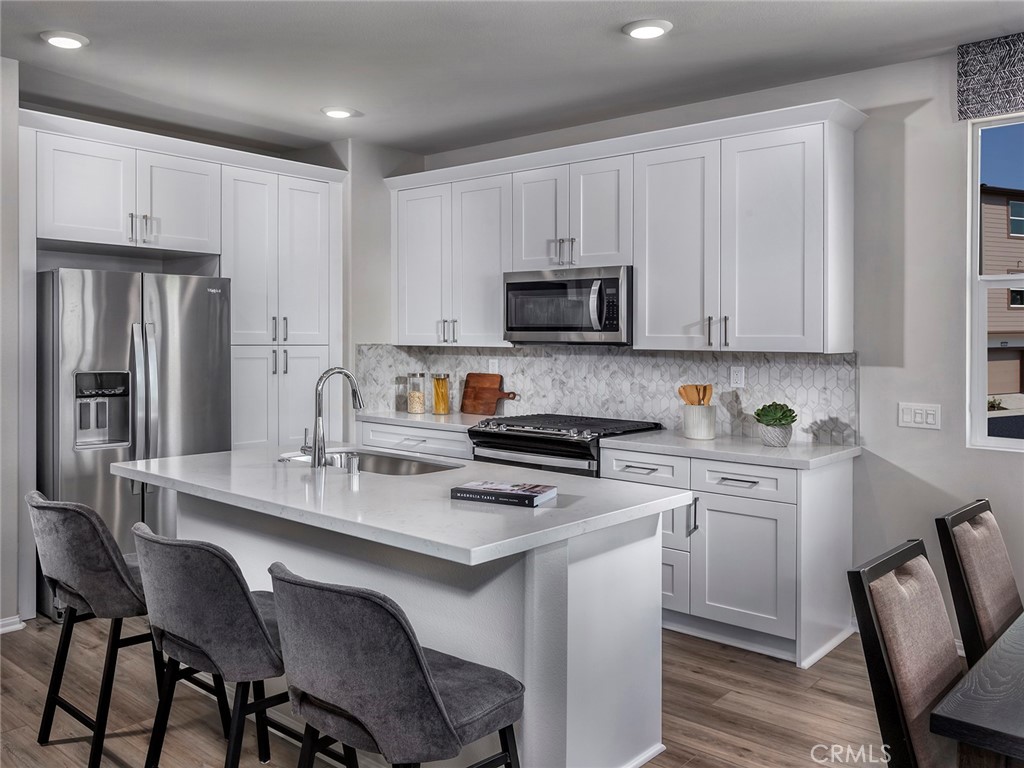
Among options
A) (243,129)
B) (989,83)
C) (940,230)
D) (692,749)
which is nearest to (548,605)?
(692,749)

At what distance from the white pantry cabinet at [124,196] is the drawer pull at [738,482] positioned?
2.98 m

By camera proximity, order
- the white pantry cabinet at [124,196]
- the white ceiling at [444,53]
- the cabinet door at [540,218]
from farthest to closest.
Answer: the cabinet door at [540,218] → the white pantry cabinet at [124,196] → the white ceiling at [444,53]

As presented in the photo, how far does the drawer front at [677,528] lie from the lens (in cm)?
371

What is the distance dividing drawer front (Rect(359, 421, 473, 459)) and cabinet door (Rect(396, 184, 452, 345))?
59 cm

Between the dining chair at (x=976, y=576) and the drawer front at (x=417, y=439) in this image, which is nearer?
the dining chair at (x=976, y=576)

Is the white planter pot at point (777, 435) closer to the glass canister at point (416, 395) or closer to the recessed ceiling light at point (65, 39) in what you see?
the glass canister at point (416, 395)

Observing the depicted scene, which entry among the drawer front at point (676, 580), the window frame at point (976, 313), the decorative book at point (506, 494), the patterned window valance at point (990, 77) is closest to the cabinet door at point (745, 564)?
the drawer front at point (676, 580)

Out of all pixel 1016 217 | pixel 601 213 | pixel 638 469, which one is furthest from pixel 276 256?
pixel 1016 217

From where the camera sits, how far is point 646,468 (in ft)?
12.5

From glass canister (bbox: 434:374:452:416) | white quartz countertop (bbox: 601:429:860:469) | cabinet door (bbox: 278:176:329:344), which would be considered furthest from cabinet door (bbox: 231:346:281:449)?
white quartz countertop (bbox: 601:429:860:469)

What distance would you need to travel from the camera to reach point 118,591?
94.0 inches

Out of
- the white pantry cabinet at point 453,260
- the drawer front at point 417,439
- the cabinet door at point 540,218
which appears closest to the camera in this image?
the cabinet door at point 540,218

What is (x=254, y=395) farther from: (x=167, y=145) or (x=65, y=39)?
(x=65, y=39)

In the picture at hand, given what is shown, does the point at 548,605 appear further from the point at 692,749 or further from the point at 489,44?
the point at 489,44
